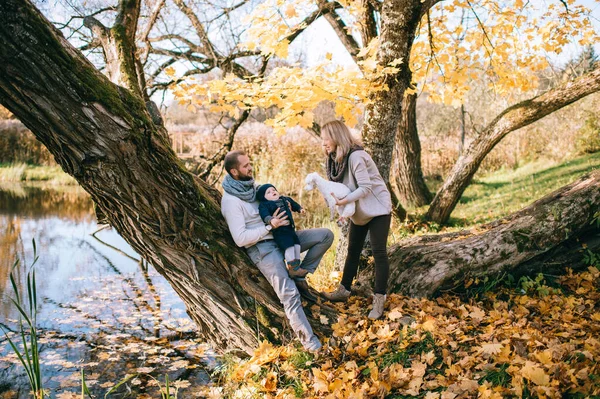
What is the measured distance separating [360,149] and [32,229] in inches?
358

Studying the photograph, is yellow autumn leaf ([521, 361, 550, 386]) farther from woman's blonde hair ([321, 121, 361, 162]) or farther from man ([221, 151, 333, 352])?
woman's blonde hair ([321, 121, 361, 162])

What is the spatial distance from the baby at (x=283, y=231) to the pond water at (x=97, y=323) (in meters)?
1.29

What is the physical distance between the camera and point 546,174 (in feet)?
32.9

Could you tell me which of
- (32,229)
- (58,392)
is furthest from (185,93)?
(32,229)

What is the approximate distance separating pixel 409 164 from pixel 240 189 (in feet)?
19.8

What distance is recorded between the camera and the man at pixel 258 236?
11.0 ft

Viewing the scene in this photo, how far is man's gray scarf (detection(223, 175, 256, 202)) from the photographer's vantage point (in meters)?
3.48

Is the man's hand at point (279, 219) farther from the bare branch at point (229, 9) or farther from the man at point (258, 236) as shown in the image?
the bare branch at point (229, 9)

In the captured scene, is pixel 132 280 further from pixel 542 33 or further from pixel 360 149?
pixel 542 33

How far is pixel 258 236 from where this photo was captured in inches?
132

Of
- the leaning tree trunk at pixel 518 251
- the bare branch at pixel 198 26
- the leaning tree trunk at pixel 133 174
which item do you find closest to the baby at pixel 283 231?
the leaning tree trunk at pixel 133 174

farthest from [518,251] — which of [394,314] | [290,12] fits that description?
[290,12]

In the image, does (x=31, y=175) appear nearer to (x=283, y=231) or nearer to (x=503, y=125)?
(x=503, y=125)

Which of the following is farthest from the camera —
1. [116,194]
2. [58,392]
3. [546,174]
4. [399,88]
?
[546,174]
